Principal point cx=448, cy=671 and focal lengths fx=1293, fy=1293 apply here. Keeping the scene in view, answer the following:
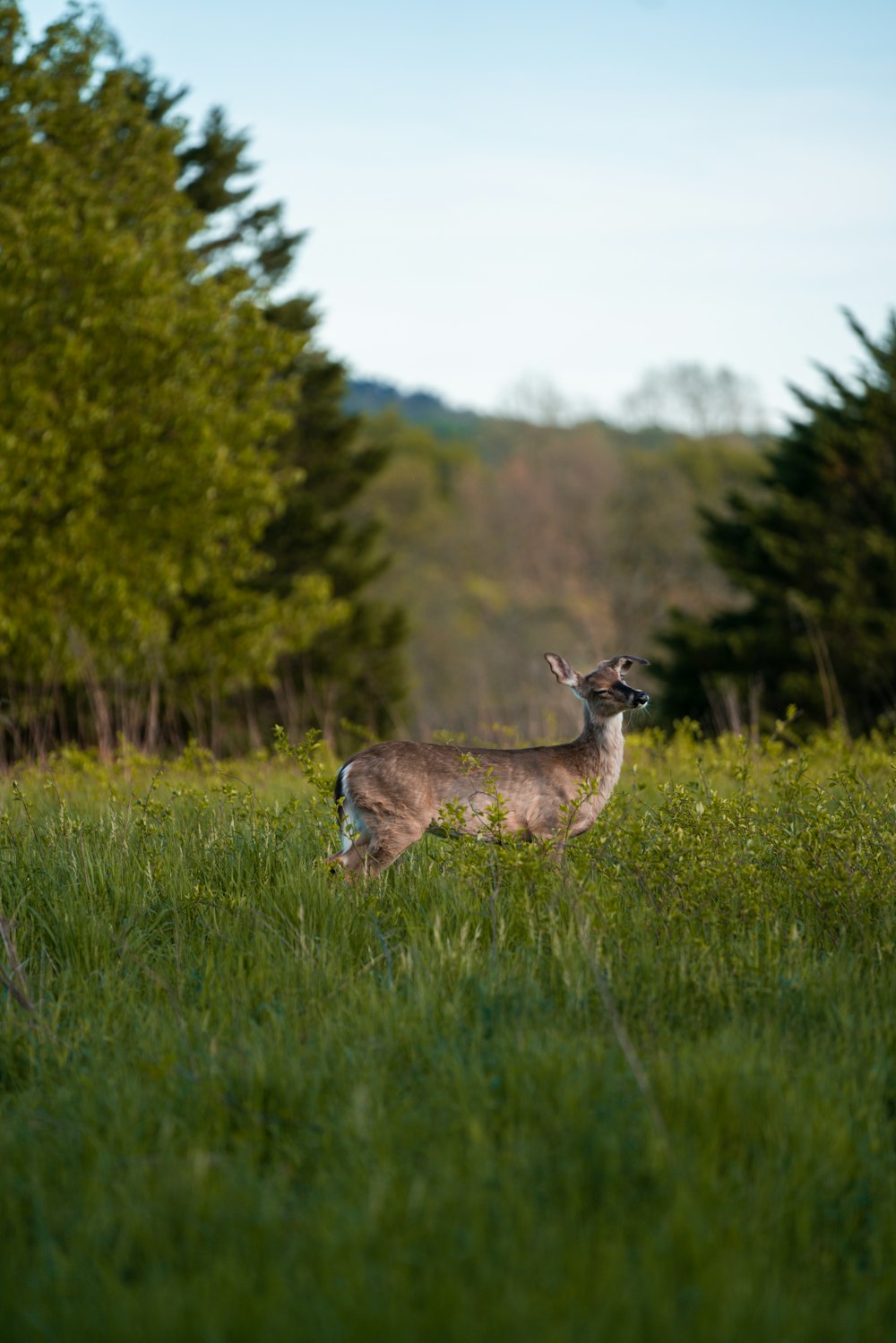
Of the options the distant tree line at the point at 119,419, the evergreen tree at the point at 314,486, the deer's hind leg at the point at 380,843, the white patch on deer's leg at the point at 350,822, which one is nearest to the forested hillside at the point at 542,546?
the evergreen tree at the point at 314,486

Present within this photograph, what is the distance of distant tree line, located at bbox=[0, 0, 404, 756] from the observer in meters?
16.6

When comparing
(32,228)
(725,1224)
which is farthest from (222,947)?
(32,228)

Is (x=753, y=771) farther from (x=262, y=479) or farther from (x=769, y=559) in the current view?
(x=769, y=559)

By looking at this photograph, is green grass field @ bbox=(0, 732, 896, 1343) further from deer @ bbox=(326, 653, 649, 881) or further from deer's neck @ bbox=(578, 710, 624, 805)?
deer's neck @ bbox=(578, 710, 624, 805)

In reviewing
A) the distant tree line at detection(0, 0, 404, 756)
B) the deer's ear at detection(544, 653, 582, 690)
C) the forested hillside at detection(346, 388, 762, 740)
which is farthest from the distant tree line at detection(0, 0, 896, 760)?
the forested hillside at detection(346, 388, 762, 740)

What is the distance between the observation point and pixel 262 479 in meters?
19.6

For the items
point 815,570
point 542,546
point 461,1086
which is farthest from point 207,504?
point 542,546

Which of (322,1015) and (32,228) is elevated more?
(32,228)

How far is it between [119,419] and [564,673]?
12907mm

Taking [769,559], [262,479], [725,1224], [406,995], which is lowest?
[725,1224]

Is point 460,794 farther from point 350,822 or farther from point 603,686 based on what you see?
point 603,686

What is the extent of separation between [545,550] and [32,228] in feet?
152

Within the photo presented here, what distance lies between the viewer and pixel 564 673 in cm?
725

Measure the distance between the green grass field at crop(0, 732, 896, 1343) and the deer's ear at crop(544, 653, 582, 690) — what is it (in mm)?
1255
